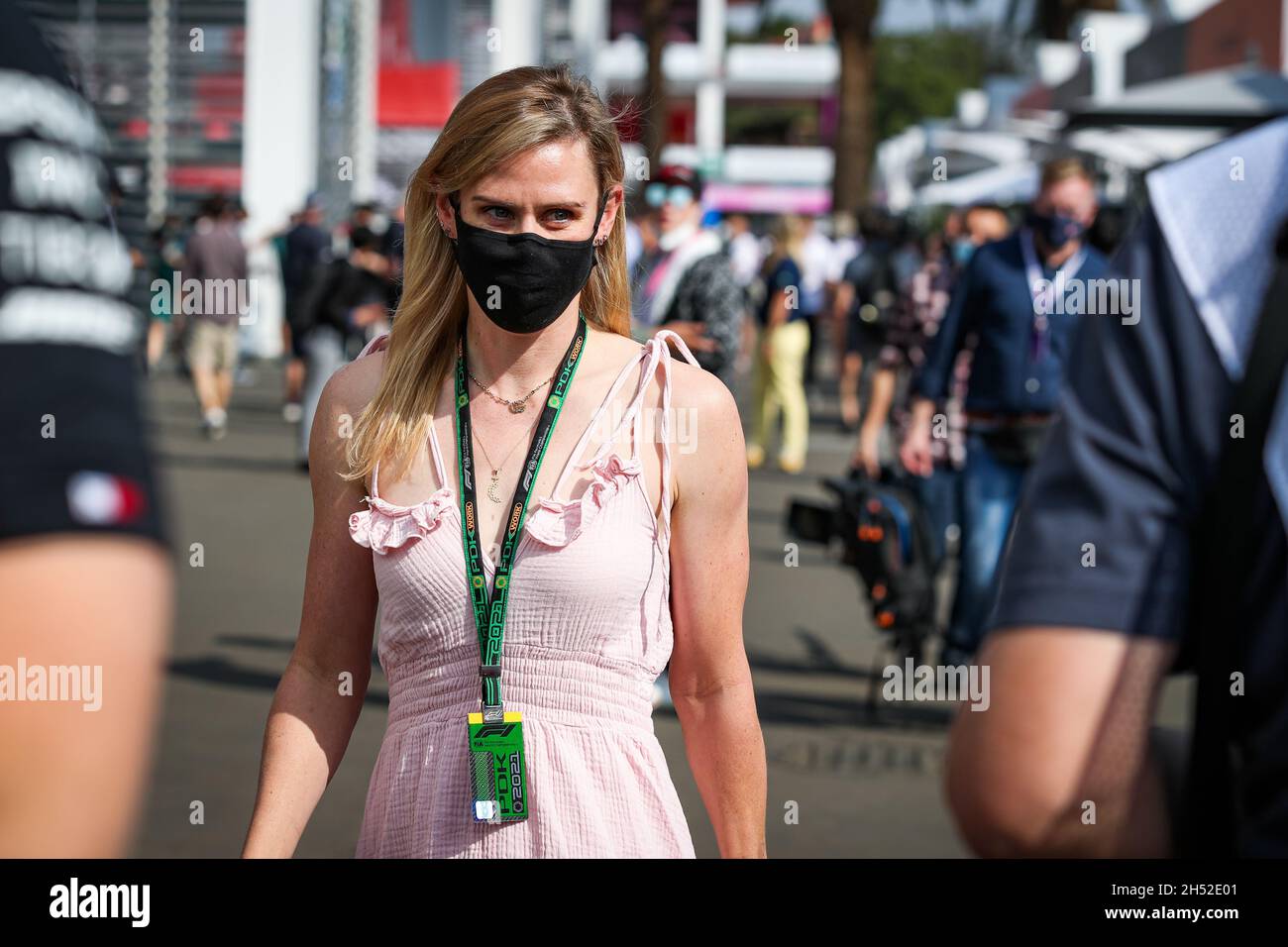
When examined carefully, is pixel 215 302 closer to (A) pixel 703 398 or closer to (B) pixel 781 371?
(B) pixel 781 371

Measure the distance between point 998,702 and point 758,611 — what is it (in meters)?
8.02

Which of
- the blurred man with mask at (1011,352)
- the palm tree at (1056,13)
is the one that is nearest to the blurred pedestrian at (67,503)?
the blurred man with mask at (1011,352)

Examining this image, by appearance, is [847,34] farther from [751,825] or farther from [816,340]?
[751,825]

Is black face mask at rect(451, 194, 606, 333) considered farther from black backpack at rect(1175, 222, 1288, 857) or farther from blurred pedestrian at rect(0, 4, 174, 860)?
blurred pedestrian at rect(0, 4, 174, 860)

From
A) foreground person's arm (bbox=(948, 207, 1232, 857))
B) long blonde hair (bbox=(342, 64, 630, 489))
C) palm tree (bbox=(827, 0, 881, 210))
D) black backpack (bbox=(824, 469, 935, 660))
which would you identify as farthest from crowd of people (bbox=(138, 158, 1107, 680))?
palm tree (bbox=(827, 0, 881, 210))

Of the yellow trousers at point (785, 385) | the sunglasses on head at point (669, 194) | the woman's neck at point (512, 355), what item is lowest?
the yellow trousers at point (785, 385)

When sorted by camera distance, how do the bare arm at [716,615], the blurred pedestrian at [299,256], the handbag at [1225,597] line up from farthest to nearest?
the blurred pedestrian at [299,256] → the bare arm at [716,615] → the handbag at [1225,597]

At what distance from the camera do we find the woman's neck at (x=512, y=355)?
9.06 feet

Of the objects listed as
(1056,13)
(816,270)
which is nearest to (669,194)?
(816,270)

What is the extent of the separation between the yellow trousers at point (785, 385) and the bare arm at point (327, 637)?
12165mm

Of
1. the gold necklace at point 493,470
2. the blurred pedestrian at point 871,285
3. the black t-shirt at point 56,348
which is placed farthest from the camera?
the blurred pedestrian at point 871,285

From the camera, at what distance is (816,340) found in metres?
22.3

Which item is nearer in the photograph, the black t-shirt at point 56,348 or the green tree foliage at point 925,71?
the black t-shirt at point 56,348

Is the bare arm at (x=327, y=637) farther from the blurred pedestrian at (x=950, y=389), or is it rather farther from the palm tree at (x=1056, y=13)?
the palm tree at (x=1056, y=13)
